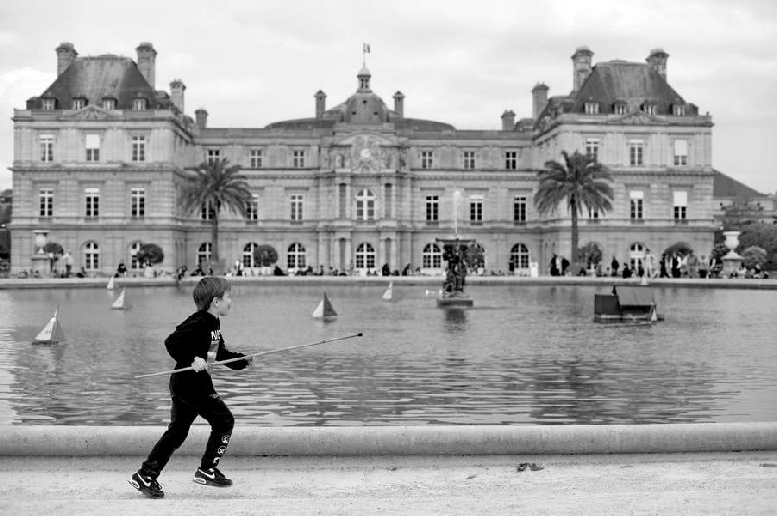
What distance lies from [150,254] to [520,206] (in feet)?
101

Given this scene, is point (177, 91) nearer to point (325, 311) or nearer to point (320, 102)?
point (320, 102)

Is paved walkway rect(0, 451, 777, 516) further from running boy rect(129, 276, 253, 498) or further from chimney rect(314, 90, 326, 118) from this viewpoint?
chimney rect(314, 90, 326, 118)

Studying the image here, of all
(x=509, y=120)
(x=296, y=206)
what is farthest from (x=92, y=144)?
(x=509, y=120)

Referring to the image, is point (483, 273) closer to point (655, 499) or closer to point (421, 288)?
point (421, 288)

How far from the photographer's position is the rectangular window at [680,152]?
80.2 metres

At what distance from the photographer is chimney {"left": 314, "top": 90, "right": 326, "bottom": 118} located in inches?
4040

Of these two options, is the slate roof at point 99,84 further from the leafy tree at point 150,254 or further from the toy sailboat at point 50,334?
the toy sailboat at point 50,334

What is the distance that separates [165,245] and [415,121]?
130 ft

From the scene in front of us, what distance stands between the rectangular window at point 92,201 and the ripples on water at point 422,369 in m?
45.1

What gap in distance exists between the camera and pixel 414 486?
30.1 feet

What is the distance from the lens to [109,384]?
1666 cm

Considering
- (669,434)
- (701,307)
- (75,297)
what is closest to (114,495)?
(669,434)

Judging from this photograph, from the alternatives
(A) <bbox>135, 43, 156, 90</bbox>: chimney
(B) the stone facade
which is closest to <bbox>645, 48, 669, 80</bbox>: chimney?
(B) the stone facade

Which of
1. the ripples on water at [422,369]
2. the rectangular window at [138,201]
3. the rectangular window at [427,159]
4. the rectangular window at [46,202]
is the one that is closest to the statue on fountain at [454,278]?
the ripples on water at [422,369]
